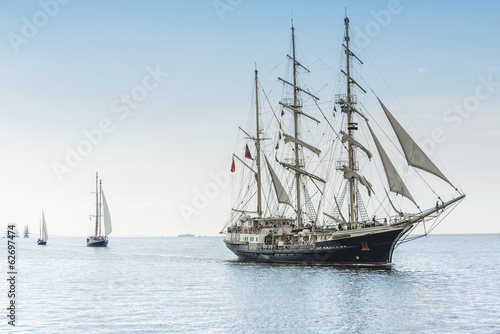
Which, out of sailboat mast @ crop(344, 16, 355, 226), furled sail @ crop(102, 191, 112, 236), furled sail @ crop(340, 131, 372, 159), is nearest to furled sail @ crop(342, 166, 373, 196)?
sailboat mast @ crop(344, 16, 355, 226)

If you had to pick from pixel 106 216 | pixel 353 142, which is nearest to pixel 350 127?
pixel 353 142

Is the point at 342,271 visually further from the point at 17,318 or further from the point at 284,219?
the point at 17,318

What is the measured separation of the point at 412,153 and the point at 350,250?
46.1 ft

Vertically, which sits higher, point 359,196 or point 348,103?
point 348,103

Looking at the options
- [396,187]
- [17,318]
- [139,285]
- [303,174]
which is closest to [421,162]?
[396,187]

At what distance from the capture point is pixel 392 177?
65938 millimetres

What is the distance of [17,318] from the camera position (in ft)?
132

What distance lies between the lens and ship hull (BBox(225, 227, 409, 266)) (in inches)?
2628

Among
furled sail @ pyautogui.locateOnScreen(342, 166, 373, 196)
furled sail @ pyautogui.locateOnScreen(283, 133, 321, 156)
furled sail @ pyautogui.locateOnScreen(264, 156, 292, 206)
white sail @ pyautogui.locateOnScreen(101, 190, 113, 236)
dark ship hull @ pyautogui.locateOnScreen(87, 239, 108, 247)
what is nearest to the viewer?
furled sail @ pyautogui.locateOnScreen(342, 166, 373, 196)

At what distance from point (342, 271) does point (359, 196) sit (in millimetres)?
13900

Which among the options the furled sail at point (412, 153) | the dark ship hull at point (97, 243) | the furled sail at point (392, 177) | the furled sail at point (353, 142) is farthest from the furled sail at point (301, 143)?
the dark ship hull at point (97, 243)

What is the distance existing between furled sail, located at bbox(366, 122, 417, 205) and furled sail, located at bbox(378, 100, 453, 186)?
11.7ft

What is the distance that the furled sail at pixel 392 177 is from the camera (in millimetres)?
64688

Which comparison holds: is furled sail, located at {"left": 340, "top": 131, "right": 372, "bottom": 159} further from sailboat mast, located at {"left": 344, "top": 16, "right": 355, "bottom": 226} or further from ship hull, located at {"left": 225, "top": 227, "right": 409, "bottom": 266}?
ship hull, located at {"left": 225, "top": 227, "right": 409, "bottom": 266}
